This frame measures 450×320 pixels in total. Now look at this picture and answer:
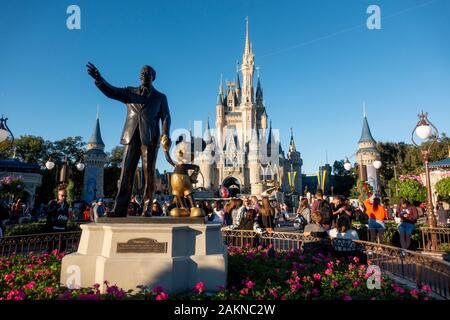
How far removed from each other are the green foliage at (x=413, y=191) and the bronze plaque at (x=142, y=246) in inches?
839

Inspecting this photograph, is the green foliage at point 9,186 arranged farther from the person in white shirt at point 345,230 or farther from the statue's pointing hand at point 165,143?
the person in white shirt at point 345,230

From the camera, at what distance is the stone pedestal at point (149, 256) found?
404 cm

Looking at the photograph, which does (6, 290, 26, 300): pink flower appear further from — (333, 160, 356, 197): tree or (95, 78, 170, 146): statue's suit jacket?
(333, 160, 356, 197): tree

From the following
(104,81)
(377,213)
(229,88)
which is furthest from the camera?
(229,88)

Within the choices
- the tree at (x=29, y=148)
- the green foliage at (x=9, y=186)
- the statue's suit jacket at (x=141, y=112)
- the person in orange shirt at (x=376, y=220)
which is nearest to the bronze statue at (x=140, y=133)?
the statue's suit jacket at (x=141, y=112)

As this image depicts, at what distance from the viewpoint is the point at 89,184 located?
47469 millimetres

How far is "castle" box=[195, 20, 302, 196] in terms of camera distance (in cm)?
6503

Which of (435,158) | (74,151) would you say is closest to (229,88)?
(74,151)

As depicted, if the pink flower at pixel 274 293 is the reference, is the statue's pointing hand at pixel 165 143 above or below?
above

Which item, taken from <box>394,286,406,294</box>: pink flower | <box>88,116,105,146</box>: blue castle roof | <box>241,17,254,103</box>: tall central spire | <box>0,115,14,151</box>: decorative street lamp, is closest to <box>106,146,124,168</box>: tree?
<box>88,116,105,146</box>: blue castle roof
